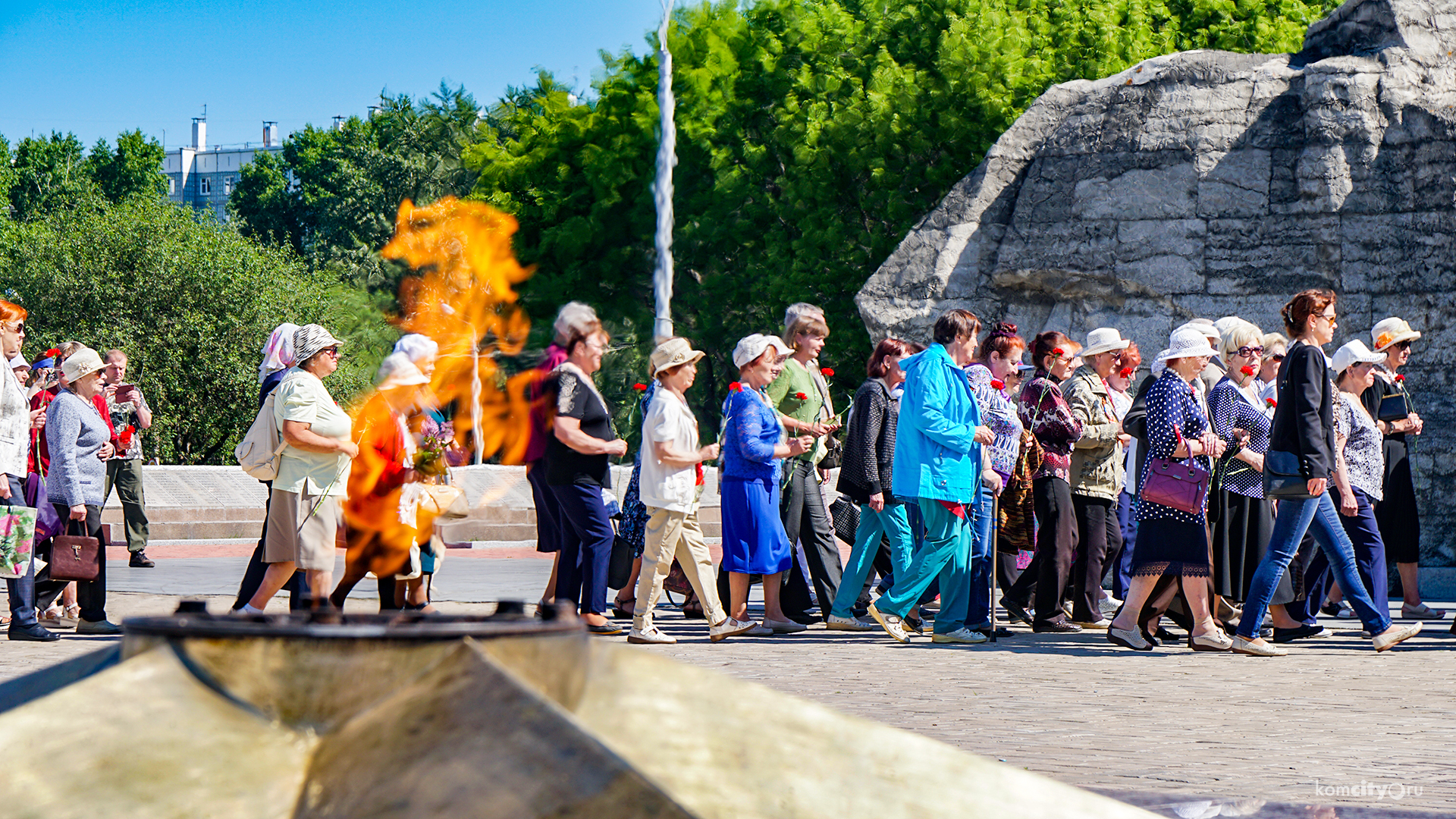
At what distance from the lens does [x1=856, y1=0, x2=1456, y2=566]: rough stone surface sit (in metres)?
14.5

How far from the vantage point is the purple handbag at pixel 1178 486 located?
825 centimetres

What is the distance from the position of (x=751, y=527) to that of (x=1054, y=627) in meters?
2.13

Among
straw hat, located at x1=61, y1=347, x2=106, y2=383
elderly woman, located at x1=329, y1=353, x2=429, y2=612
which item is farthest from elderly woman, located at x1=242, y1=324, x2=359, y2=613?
straw hat, located at x1=61, y1=347, x2=106, y2=383

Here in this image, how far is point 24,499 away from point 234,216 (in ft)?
247

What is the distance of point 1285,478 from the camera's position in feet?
27.0

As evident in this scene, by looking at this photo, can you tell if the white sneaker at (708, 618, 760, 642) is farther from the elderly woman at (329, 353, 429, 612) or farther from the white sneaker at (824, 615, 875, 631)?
the elderly woman at (329, 353, 429, 612)

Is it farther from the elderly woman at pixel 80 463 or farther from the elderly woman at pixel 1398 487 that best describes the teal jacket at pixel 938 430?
the elderly woman at pixel 80 463

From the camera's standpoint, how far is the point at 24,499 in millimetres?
8789

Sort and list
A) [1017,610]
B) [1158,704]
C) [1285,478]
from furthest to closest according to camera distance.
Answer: [1017,610] → [1285,478] → [1158,704]

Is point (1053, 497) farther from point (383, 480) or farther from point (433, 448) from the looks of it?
point (383, 480)

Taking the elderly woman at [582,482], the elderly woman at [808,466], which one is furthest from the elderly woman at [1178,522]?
the elderly woman at [582,482]

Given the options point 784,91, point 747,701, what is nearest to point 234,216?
point 784,91

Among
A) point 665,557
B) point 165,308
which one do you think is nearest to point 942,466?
point 665,557

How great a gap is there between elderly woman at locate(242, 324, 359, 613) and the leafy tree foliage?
21.3 m
